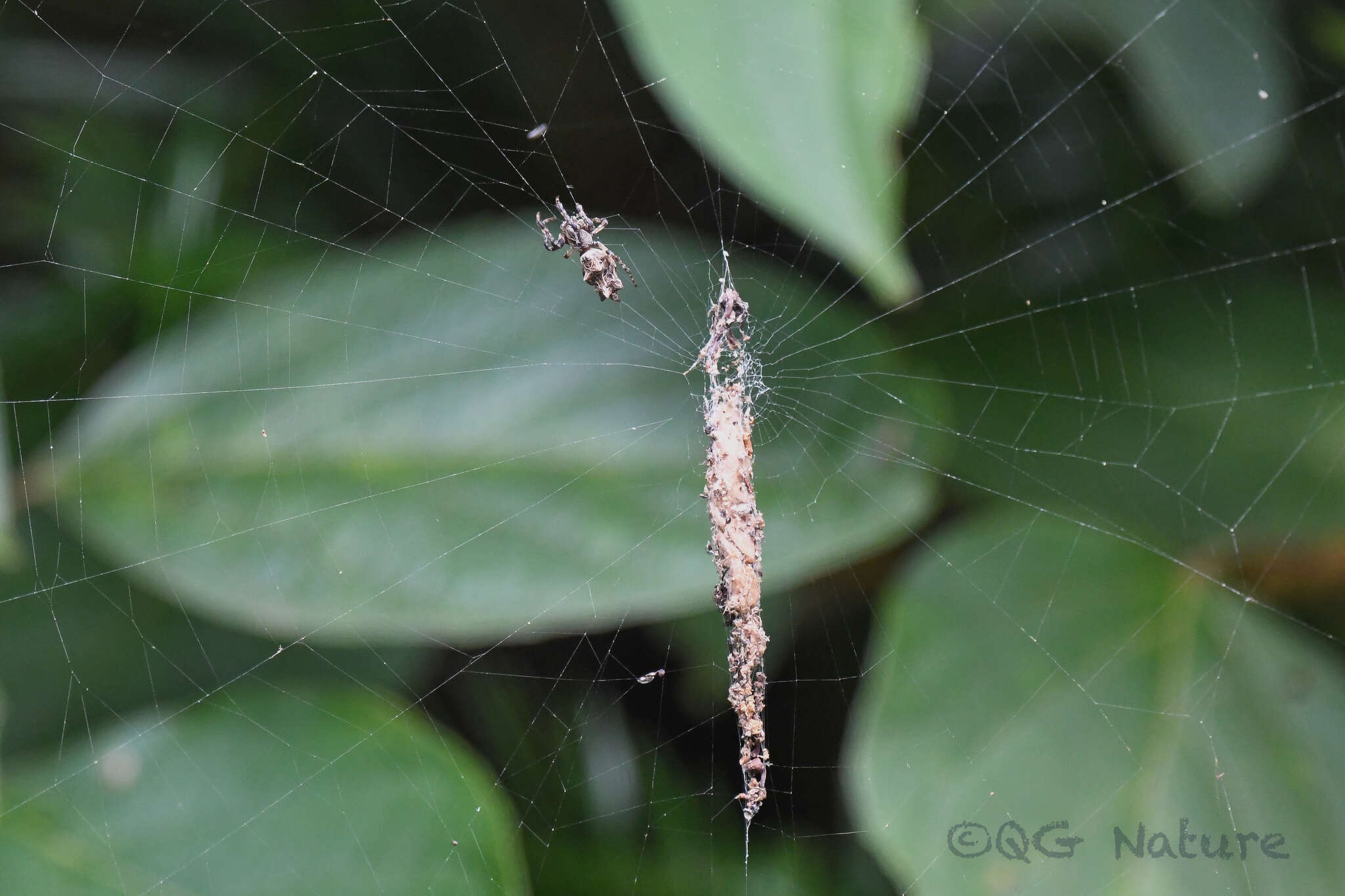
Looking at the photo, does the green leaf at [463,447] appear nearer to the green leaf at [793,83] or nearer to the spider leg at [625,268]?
the spider leg at [625,268]

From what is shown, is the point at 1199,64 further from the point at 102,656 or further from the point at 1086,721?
the point at 102,656

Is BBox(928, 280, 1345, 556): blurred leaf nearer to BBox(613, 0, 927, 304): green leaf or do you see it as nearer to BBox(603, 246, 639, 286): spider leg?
BBox(603, 246, 639, 286): spider leg

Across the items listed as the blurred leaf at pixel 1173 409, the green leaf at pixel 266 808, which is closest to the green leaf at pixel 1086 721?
the blurred leaf at pixel 1173 409

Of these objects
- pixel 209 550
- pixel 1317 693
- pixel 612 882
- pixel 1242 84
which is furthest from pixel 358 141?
pixel 1317 693

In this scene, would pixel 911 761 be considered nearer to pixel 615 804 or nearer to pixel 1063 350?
pixel 615 804

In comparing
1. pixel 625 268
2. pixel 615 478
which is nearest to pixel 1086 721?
pixel 615 478

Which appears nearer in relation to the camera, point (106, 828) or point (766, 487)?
point (106, 828)
